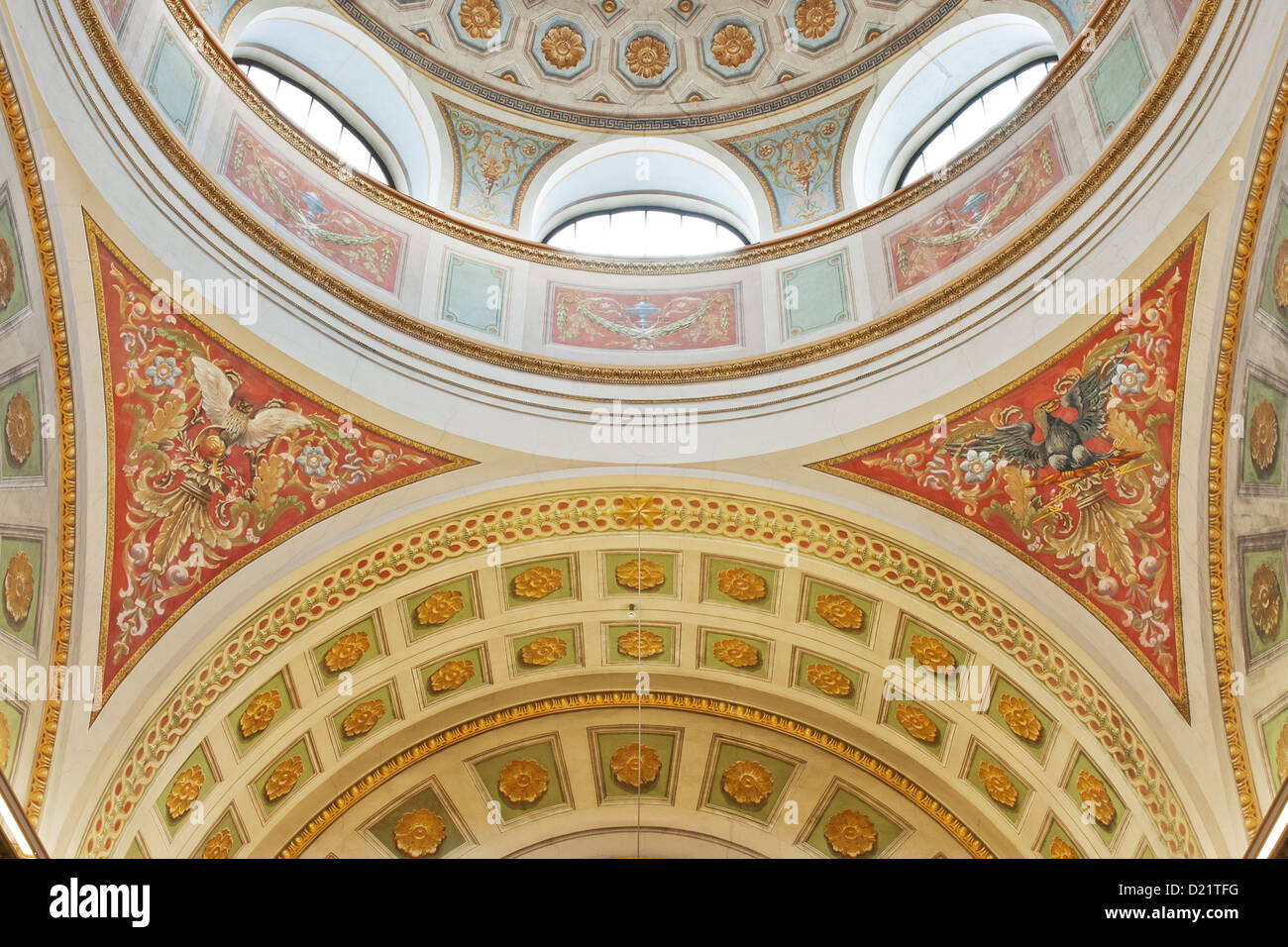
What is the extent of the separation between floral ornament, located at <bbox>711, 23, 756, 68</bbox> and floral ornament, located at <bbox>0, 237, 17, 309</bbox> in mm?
9067

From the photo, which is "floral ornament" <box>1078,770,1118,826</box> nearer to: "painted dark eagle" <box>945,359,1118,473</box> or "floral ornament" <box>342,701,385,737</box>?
"painted dark eagle" <box>945,359,1118,473</box>

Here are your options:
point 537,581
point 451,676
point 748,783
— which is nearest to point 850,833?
point 748,783

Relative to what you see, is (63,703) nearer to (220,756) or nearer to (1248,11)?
(220,756)

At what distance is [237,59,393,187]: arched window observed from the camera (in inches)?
595

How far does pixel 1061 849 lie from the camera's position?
1371 centimetres

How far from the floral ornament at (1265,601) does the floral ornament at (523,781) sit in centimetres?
833

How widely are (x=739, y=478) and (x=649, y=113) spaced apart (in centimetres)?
542

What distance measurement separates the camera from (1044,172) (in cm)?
1284

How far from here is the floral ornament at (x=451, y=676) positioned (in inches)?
593

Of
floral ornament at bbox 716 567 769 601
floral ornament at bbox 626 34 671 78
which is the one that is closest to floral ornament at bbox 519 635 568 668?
floral ornament at bbox 716 567 769 601

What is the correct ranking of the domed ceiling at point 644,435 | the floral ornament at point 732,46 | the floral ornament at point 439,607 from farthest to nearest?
the floral ornament at point 732,46
the floral ornament at point 439,607
the domed ceiling at point 644,435

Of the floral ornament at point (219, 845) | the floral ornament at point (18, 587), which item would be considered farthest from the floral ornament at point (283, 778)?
the floral ornament at point (18, 587)

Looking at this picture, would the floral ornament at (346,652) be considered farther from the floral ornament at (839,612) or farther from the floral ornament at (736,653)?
the floral ornament at (839,612)

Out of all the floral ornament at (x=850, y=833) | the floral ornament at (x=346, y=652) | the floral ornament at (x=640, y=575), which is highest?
the floral ornament at (x=640, y=575)
